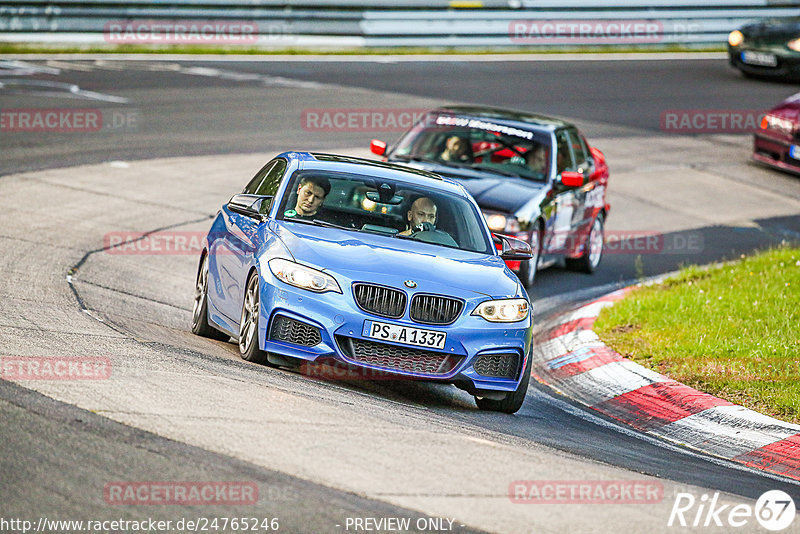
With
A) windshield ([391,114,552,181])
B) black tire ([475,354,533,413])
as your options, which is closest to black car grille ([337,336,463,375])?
black tire ([475,354,533,413])

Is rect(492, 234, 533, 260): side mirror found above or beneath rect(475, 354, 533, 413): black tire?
above

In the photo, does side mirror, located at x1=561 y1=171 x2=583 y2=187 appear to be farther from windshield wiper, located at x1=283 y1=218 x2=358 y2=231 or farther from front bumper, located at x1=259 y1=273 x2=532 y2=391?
front bumper, located at x1=259 y1=273 x2=532 y2=391

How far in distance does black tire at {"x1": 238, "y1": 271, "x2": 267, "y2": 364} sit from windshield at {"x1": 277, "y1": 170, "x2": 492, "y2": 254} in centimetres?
71

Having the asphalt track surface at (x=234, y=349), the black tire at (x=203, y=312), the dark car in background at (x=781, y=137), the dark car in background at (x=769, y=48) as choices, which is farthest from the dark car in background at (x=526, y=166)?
the dark car in background at (x=769, y=48)

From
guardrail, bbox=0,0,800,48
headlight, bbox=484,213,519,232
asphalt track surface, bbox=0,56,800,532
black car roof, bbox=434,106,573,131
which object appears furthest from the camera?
guardrail, bbox=0,0,800,48

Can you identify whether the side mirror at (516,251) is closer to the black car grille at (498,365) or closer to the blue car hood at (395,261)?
the blue car hood at (395,261)

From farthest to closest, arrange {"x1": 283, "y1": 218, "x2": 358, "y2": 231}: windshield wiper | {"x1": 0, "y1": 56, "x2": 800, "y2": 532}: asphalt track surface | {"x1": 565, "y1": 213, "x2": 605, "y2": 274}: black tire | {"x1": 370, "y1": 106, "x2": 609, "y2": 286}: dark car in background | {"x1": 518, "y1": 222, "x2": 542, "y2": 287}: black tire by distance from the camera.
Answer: {"x1": 565, "y1": 213, "x2": 605, "y2": 274}: black tire
{"x1": 370, "y1": 106, "x2": 609, "y2": 286}: dark car in background
{"x1": 518, "y1": 222, "x2": 542, "y2": 287}: black tire
{"x1": 283, "y1": 218, "x2": 358, "y2": 231}: windshield wiper
{"x1": 0, "y1": 56, "x2": 800, "y2": 532}: asphalt track surface

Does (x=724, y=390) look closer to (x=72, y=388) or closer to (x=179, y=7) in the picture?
(x=72, y=388)

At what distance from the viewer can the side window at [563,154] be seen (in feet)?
44.7

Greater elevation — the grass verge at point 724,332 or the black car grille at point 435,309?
the black car grille at point 435,309

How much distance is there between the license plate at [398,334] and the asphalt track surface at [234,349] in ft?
1.29

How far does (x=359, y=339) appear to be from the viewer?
7.48 m

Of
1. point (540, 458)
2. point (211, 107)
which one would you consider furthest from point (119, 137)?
point (540, 458)

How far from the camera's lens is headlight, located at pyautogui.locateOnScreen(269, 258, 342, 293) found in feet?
24.8
